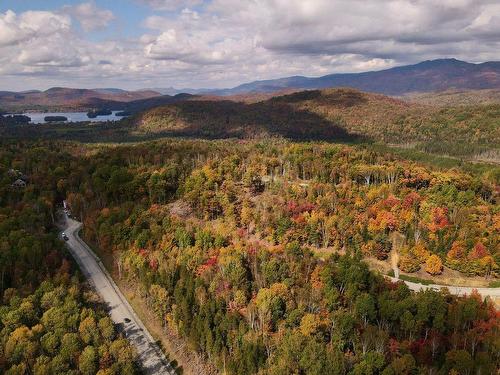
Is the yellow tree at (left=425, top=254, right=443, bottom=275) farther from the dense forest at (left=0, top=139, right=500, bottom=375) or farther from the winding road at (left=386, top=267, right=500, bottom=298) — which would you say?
the winding road at (left=386, top=267, right=500, bottom=298)

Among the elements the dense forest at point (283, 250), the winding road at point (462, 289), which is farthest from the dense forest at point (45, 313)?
the winding road at point (462, 289)

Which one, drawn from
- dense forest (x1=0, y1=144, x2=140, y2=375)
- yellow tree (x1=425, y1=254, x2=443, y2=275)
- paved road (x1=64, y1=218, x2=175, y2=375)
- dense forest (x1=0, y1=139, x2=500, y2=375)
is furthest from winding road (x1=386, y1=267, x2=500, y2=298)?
dense forest (x1=0, y1=144, x2=140, y2=375)

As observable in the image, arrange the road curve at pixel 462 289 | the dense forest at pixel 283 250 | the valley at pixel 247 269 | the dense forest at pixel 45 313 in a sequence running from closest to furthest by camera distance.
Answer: the dense forest at pixel 45 313
the valley at pixel 247 269
the dense forest at pixel 283 250
the road curve at pixel 462 289

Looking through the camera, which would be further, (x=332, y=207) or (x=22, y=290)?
(x=332, y=207)

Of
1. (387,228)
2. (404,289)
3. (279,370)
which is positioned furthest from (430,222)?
(279,370)

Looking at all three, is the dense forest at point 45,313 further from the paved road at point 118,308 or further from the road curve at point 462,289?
the road curve at point 462,289

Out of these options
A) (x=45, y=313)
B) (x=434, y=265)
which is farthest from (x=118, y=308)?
(x=434, y=265)

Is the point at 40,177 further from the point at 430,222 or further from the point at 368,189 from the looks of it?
the point at 430,222

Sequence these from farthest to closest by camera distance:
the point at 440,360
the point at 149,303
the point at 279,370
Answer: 1. the point at 149,303
2. the point at 440,360
3. the point at 279,370
